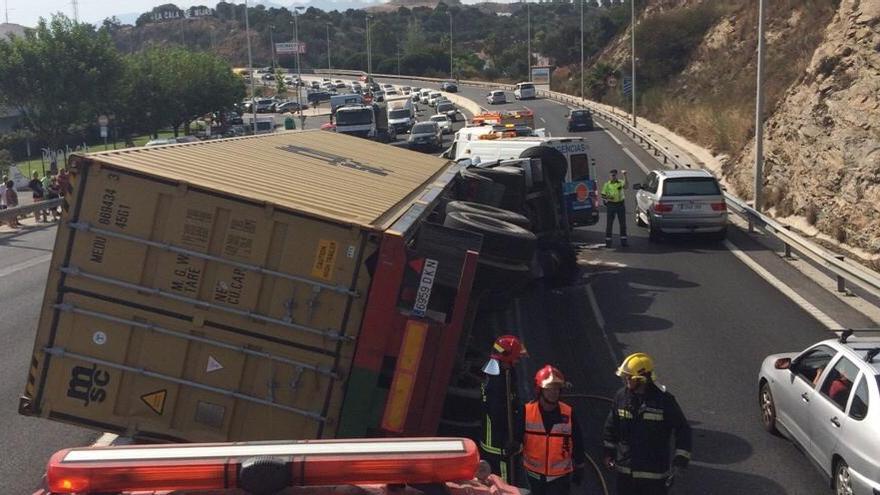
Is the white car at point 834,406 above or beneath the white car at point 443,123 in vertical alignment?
beneath

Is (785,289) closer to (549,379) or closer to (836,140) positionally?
(836,140)

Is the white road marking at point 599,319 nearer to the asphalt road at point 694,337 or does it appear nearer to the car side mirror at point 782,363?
the asphalt road at point 694,337

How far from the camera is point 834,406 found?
351 inches

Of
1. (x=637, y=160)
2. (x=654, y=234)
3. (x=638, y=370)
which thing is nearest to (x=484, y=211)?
(x=638, y=370)

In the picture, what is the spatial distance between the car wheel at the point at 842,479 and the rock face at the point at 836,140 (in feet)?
46.4

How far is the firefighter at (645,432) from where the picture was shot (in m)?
7.32

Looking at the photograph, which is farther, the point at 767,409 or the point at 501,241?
the point at 767,409

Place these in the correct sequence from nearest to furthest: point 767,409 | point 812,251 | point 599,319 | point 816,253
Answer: point 767,409 → point 599,319 → point 816,253 → point 812,251

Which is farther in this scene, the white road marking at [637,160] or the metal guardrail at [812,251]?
the white road marking at [637,160]

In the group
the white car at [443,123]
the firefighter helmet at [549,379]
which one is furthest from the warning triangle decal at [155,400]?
the white car at [443,123]

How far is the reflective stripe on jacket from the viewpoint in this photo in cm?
713

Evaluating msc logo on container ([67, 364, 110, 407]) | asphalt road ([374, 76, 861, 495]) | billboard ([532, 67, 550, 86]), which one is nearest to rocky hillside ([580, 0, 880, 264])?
asphalt road ([374, 76, 861, 495])

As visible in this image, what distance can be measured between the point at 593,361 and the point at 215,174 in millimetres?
6303

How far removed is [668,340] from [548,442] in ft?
25.7
